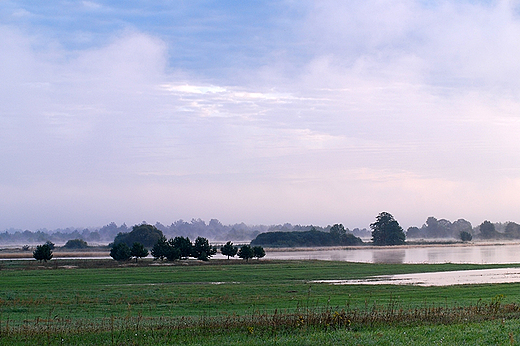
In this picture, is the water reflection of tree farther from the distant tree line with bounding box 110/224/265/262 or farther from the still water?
the distant tree line with bounding box 110/224/265/262

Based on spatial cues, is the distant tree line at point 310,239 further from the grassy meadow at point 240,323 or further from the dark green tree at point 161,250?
the grassy meadow at point 240,323

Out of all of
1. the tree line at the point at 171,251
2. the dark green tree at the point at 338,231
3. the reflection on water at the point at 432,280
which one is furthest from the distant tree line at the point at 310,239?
the reflection on water at the point at 432,280

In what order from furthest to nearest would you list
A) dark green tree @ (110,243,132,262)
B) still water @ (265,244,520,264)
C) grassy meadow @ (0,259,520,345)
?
still water @ (265,244,520,264) < dark green tree @ (110,243,132,262) < grassy meadow @ (0,259,520,345)

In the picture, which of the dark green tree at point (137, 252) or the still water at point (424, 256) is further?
the still water at point (424, 256)

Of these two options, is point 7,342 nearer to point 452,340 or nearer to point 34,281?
point 452,340

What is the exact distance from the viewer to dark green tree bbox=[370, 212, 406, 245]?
18000 cm

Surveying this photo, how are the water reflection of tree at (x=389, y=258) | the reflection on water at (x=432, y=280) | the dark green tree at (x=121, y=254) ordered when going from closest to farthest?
1. the reflection on water at (x=432, y=280)
2. the dark green tree at (x=121, y=254)
3. the water reflection of tree at (x=389, y=258)

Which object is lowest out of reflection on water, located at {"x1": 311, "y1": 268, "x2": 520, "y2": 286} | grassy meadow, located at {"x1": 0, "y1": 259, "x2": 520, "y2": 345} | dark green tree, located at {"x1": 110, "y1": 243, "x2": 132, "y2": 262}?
reflection on water, located at {"x1": 311, "y1": 268, "x2": 520, "y2": 286}

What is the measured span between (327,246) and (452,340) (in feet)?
567

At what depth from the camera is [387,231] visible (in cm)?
18150

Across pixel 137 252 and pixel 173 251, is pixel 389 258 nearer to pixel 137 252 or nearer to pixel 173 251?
pixel 173 251

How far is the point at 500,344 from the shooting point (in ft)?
41.8

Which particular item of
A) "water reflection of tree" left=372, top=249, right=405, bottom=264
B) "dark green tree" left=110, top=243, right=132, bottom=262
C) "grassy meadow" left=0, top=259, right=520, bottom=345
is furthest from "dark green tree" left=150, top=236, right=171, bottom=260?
"grassy meadow" left=0, top=259, right=520, bottom=345

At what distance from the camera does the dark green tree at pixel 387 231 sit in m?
180
